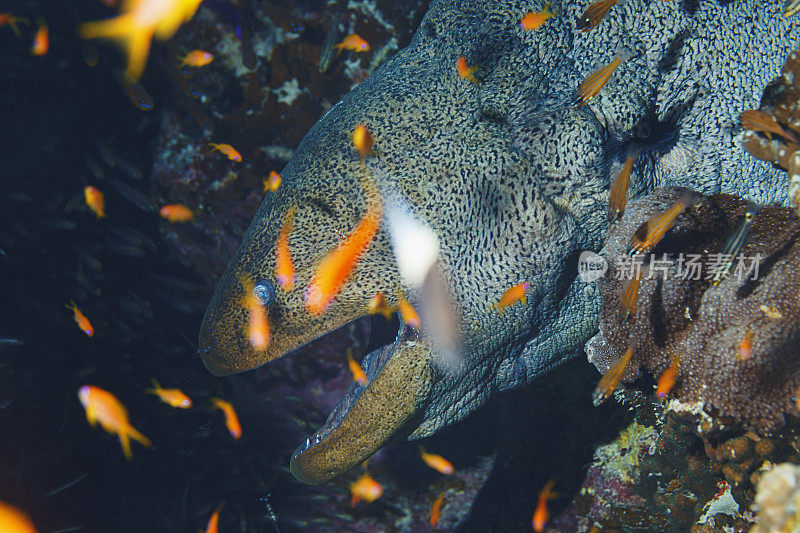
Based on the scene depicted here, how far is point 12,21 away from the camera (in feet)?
12.2

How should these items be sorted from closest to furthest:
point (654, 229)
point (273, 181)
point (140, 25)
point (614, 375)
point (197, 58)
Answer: point (654, 229)
point (614, 375)
point (140, 25)
point (273, 181)
point (197, 58)

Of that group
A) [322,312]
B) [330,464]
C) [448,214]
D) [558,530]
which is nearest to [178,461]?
[330,464]

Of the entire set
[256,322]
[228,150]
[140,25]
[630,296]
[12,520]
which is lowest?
[630,296]

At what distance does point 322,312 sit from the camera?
2.37 meters

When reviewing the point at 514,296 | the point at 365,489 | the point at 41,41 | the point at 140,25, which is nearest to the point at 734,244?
the point at 514,296

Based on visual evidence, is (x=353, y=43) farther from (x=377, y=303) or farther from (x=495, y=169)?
(x=377, y=303)

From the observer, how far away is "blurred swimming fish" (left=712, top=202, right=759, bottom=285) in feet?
6.37

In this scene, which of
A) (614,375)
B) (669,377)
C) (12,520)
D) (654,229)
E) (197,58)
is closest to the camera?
(654,229)

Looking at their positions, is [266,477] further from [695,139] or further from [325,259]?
[695,139]

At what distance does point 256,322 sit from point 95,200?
2.55 m

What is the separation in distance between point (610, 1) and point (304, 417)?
4086mm

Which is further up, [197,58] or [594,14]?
[197,58]

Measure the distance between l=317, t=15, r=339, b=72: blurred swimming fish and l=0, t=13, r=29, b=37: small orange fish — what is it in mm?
2755

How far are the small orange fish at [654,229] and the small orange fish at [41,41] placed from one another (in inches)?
197
